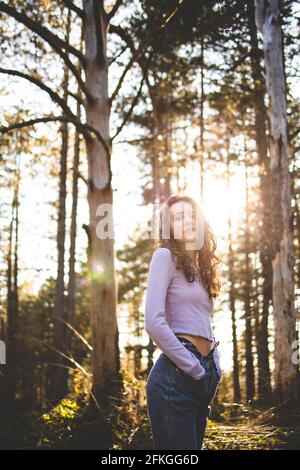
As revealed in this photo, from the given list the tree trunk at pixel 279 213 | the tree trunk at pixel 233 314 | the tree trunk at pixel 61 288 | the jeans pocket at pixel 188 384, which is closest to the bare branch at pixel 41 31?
the tree trunk at pixel 279 213

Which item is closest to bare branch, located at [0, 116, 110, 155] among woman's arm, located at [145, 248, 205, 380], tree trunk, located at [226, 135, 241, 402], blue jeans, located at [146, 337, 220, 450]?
woman's arm, located at [145, 248, 205, 380]

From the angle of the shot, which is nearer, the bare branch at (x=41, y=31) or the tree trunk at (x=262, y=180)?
the bare branch at (x=41, y=31)

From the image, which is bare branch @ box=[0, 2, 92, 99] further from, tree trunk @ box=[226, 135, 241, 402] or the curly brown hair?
tree trunk @ box=[226, 135, 241, 402]

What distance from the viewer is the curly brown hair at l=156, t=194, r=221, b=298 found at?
2627 millimetres

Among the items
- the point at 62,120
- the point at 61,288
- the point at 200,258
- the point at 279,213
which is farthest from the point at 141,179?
the point at 200,258

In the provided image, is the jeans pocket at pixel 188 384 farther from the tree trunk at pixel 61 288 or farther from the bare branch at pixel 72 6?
the tree trunk at pixel 61 288

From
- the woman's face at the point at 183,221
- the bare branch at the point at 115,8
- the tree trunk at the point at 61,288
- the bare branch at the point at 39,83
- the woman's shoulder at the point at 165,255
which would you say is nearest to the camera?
the woman's shoulder at the point at 165,255

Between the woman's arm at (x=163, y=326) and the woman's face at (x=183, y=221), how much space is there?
0.90ft

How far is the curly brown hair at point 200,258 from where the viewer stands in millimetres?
2627

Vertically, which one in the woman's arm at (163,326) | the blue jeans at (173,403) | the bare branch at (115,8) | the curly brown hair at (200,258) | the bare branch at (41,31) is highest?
the bare branch at (115,8)

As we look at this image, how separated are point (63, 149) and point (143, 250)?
6.62m

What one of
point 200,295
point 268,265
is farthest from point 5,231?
point 200,295

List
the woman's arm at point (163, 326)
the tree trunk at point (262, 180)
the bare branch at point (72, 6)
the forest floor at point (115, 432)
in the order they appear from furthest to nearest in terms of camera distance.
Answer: the tree trunk at point (262, 180) → the bare branch at point (72, 6) → the forest floor at point (115, 432) → the woman's arm at point (163, 326)
